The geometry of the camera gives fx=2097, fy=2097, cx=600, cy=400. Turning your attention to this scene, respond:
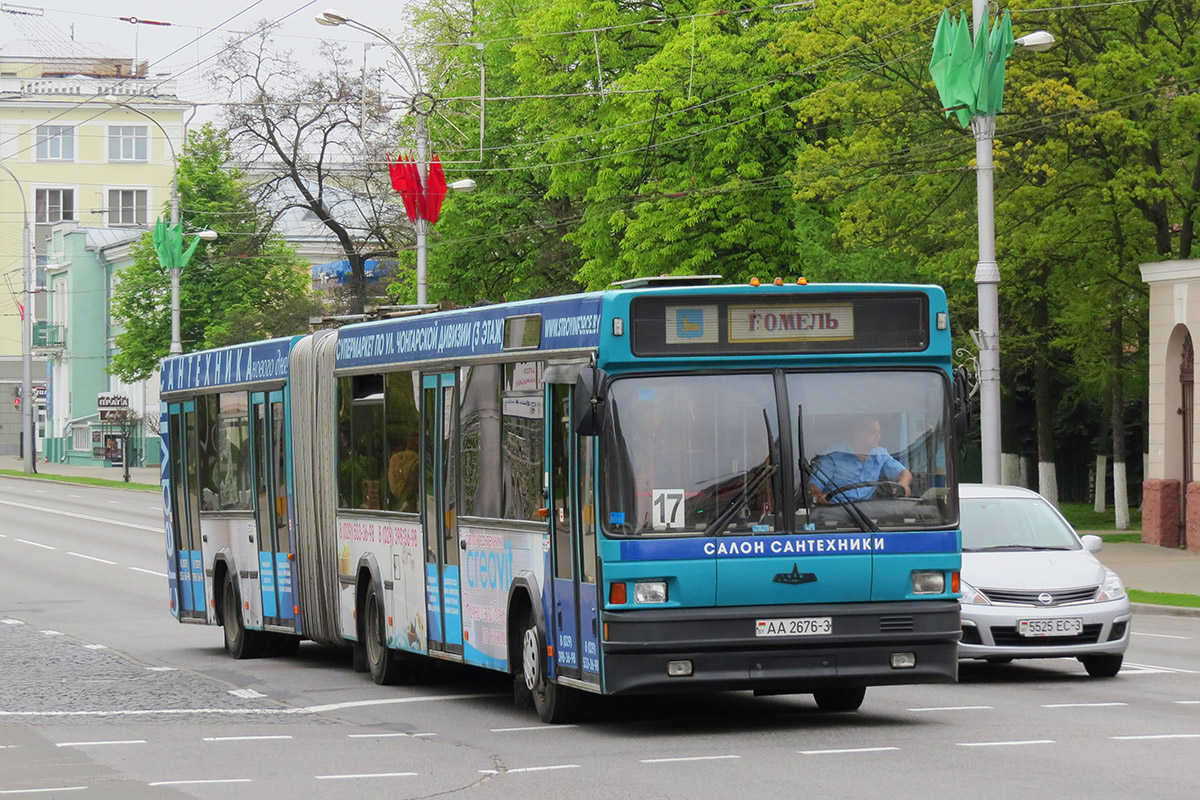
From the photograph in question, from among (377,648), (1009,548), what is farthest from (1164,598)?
(377,648)

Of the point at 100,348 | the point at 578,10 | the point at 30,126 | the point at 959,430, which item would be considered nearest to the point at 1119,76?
the point at 578,10

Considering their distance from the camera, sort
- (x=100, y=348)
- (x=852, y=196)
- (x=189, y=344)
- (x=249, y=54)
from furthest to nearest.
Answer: (x=100, y=348)
(x=189, y=344)
(x=249, y=54)
(x=852, y=196)

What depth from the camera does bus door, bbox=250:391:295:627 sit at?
19234 mm

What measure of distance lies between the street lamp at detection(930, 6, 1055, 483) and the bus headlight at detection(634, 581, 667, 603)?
1557cm

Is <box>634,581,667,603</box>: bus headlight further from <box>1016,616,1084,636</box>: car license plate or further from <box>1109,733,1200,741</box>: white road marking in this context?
<box>1016,616,1084,636</box>: car license plate

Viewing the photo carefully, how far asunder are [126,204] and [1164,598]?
300 feet

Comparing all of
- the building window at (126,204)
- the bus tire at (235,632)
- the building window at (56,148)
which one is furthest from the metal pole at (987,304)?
the building window at (56,148)

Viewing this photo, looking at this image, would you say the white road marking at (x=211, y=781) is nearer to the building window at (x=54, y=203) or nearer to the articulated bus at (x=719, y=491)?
the articulated bus at (x=719, y=491)

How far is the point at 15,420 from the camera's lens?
376 feet

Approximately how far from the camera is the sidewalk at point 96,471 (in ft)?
266

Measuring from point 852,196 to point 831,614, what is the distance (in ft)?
95.2

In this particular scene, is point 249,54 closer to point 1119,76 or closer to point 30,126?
point 1119,76

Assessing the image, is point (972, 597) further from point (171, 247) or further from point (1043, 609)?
point (171, 247)

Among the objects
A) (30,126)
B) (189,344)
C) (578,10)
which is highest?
(30,126)
